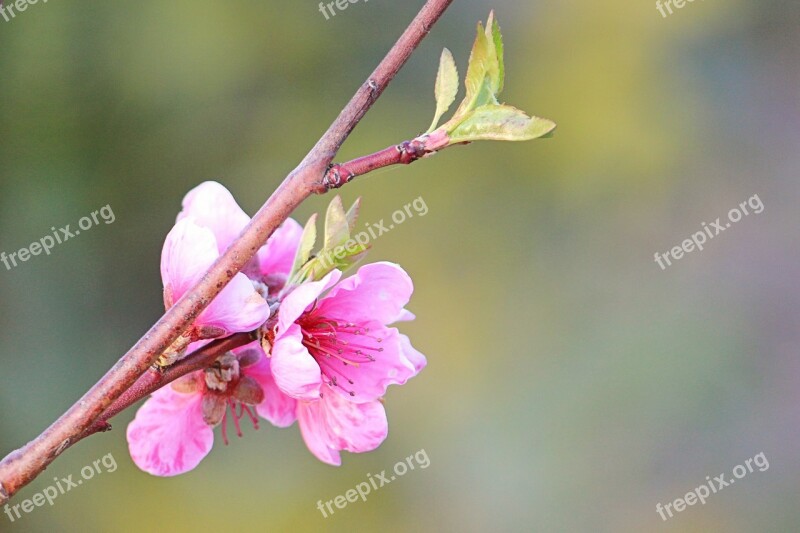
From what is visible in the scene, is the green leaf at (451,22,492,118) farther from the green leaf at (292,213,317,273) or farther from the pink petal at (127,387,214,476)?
the pink petal at (127,387,214,476)

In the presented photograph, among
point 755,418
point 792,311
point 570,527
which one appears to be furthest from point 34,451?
point 792,311
